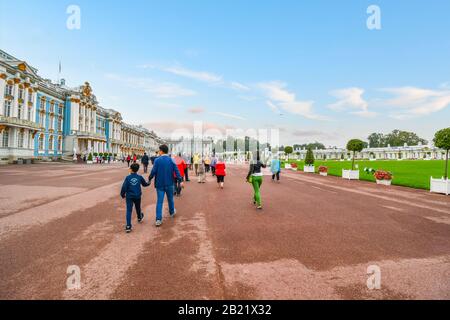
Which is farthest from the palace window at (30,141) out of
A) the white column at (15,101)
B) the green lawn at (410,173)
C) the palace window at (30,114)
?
the green lawn at (410,173)

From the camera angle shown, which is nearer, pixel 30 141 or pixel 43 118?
pixel 30 141

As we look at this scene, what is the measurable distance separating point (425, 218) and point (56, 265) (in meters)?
9.42

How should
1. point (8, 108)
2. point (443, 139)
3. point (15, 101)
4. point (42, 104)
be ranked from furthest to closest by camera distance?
point (42, 104), point (15, 101), point (8, 108), point (443, 139)

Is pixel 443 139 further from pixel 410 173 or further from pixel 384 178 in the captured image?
pixel 410 173

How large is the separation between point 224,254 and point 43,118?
173 ft

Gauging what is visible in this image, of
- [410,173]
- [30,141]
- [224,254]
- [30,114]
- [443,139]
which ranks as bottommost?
[224,254]

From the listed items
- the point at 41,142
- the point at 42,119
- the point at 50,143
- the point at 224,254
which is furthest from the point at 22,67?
the point at 224,254

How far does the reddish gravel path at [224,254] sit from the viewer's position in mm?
3045

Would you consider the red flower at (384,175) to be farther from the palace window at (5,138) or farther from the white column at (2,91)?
→ the white column at (2,91)

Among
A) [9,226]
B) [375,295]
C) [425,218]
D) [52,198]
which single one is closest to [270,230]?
[375,295]

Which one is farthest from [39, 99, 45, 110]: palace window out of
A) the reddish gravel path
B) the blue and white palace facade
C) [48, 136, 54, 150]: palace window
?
the reddish gravel path

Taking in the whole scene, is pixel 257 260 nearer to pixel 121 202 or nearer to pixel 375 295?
pixel 375 295

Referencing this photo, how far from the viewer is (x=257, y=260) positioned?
3932 mm

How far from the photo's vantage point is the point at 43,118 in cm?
4391
